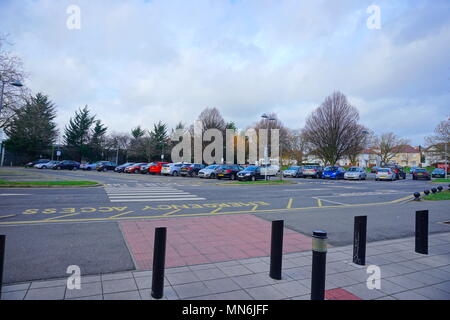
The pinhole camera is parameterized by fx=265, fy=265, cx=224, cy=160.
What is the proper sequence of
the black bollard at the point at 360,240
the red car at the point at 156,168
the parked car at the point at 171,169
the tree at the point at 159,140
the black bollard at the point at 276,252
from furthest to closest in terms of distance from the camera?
the tree at the point at 159,140, the red car at the point at 156,168, the parked car at the point at 171,169, the black bollard at the point at 360,240, the black bollard at the point at 276,252

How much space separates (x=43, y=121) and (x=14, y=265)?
28.0 m

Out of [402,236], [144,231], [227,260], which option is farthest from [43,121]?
[402,236]

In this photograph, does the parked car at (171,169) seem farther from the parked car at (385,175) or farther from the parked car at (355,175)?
the parked car at (385,175)

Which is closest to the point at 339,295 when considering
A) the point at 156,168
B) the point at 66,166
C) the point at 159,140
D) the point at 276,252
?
the point at 276,252

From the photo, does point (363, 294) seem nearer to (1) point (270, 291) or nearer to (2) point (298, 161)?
(1) point (270, 291)

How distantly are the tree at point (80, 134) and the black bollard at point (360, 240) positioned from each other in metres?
64.2

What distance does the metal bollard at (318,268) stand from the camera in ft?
10.8

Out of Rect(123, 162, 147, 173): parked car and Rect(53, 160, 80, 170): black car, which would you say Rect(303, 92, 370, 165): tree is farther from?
Rect(53, 160, 80, 170): black car

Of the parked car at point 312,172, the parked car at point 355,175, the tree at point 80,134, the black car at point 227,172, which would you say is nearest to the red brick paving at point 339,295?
the black car at point 227,172

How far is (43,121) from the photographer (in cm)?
2706

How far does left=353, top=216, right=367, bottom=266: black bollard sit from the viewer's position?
4.67 meters

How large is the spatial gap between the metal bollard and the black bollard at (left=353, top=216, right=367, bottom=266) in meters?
1.71

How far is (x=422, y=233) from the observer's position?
18.0 feet

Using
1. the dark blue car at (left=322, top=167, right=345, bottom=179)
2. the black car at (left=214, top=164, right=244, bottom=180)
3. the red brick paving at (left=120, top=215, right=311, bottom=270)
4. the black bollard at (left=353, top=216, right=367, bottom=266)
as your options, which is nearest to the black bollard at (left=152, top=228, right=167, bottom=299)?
the red brick paving at (left=120, top=215, right=311, bottom=270)
